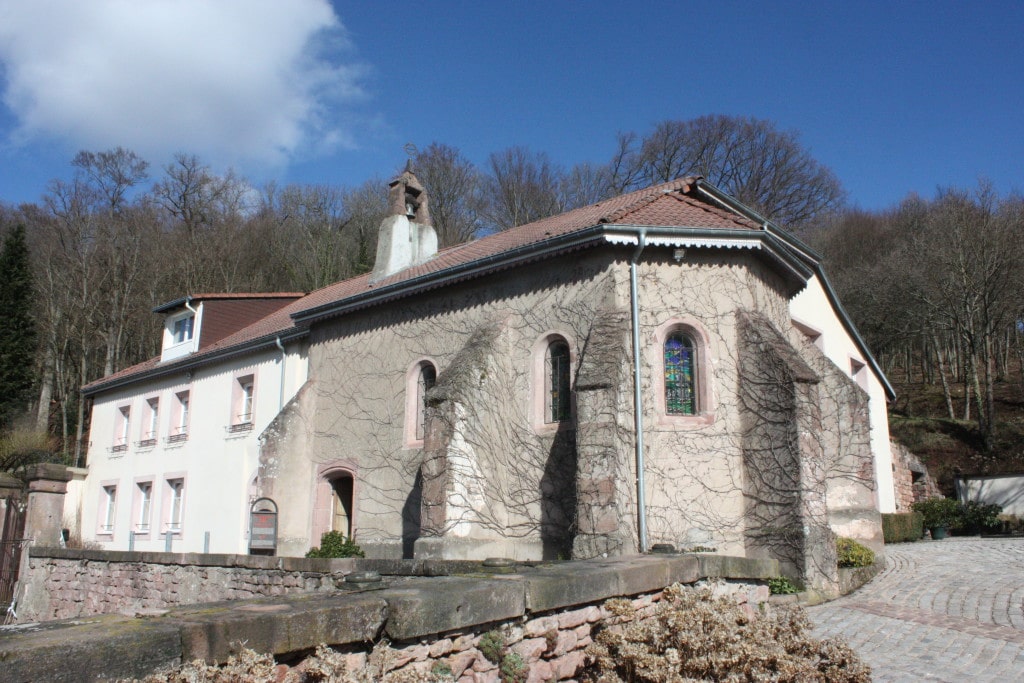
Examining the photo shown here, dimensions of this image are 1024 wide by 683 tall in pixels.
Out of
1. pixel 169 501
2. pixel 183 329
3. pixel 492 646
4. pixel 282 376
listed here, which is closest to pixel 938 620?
pixel 492 646

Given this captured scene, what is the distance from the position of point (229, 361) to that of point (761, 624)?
18.4 metres

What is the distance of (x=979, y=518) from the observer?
23281 mm

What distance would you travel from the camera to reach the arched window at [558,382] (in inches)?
538

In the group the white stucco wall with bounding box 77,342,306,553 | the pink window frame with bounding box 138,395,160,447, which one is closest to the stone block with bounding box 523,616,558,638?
the white stucco wall with bounding box 77,342,306,553

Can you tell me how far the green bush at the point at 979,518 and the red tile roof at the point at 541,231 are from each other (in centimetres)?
1403

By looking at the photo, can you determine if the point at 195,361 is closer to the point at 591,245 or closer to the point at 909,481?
the point at 591,245

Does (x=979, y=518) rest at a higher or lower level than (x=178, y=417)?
lower

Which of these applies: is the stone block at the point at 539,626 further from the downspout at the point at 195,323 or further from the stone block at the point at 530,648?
the downspout at the point at 195,323

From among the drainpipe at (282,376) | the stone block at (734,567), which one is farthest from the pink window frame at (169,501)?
the stone block at (734,567)

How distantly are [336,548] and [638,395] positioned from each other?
644cm

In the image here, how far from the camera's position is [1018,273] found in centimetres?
3019

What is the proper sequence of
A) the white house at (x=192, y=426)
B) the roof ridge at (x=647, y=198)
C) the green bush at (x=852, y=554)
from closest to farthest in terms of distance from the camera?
1. the green bush at (x=852, y=554)
2. the roof ridge at (x=647, y=198)
3. the white house at (x=192, y=426)

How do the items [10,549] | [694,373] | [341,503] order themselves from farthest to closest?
[341,503] → [10,549] → [694,373]

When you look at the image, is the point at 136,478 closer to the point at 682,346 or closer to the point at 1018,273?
the point at 682,346
